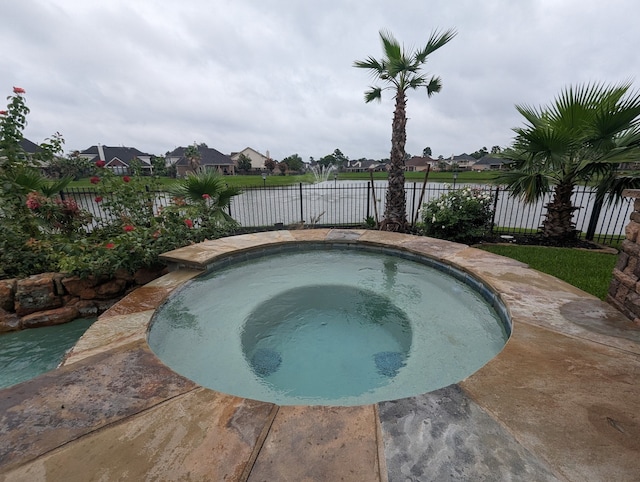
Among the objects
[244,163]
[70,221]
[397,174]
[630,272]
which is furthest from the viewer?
[244,163]

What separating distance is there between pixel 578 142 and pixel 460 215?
230 cm

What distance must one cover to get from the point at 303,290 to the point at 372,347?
1341 mm

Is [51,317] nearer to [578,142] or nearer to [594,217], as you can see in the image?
[578,142]

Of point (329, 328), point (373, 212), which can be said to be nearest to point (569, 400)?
point (329, 328)

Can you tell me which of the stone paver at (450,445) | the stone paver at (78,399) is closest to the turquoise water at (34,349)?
the stone paver at (78,399)

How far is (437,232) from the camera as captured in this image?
21.5ft

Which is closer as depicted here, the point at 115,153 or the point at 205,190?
the point at 205,190

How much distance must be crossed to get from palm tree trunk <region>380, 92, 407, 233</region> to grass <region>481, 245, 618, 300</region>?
213 cm

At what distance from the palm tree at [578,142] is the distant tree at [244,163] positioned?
62.2 meters

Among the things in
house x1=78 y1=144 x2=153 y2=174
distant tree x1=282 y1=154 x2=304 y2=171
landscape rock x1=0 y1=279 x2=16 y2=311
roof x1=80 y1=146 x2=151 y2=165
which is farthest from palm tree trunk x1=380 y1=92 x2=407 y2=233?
distant tree x1=282 y1=154 x2=304 y2=171

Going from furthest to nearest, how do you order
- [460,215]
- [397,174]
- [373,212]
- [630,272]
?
[373,212], [397,174], [460,215], [630,272]

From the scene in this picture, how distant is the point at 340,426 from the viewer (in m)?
A: 1.45

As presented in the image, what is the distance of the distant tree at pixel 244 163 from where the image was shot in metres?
62.2

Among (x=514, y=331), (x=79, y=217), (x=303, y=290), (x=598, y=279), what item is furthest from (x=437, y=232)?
(x=79, y=217)
